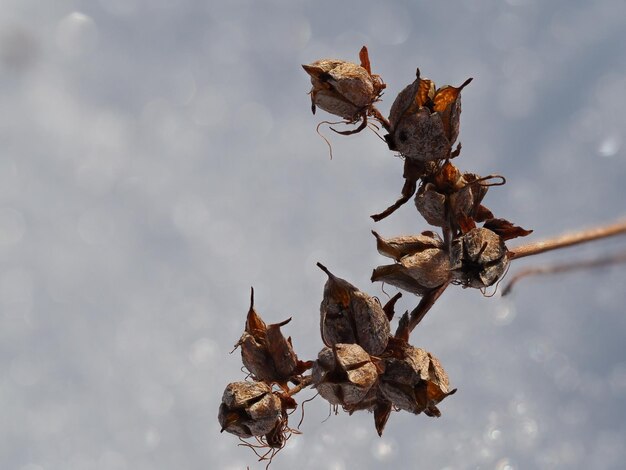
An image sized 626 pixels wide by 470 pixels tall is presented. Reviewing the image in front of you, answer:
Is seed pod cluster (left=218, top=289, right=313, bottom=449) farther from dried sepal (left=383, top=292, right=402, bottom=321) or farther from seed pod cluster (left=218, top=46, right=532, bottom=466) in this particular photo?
dried sepal (left=383, top=292, right=402, bottom=321)

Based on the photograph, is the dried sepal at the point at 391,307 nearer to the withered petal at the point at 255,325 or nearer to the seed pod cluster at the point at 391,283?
the seed pod cluster at the point at 391,283

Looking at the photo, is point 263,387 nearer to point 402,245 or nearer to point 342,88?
point 402,245

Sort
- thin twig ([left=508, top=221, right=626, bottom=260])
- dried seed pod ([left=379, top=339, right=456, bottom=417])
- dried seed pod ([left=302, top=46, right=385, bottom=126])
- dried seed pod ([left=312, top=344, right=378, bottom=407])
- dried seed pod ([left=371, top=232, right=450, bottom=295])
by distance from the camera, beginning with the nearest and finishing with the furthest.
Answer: dried seed pod ([left=312, top=344, right=378, bottom=407]) < dried seed pod ([left=379, top=339, right=456, bottom=417]) < thin twig ([left=508, top=221, right=626, bottom=260]) < dried seed pod ([left=371, top=232, right=450, bottom=295]) < dried seed pod ([left=302, top=46, right=385, bottom=126])

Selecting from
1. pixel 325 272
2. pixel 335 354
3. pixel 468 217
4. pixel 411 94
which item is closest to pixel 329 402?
pixel 335 354

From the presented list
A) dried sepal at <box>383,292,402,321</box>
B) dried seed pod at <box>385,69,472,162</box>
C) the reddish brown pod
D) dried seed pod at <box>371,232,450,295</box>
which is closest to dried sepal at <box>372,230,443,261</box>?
dried seed pod at <box>371,232,450,295</box>

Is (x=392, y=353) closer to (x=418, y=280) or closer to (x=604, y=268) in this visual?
(x=418, y=280)

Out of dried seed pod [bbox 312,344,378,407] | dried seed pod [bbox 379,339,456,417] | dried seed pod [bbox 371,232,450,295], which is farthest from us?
dried seed pod [bbox 371,232,450,295]

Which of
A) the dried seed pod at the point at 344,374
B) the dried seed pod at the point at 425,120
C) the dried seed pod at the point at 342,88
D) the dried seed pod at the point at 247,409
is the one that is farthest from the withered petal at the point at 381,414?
the dried seed pod at the point at 342,88

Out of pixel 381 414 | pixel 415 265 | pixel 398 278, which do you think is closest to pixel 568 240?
pixel 415 265
